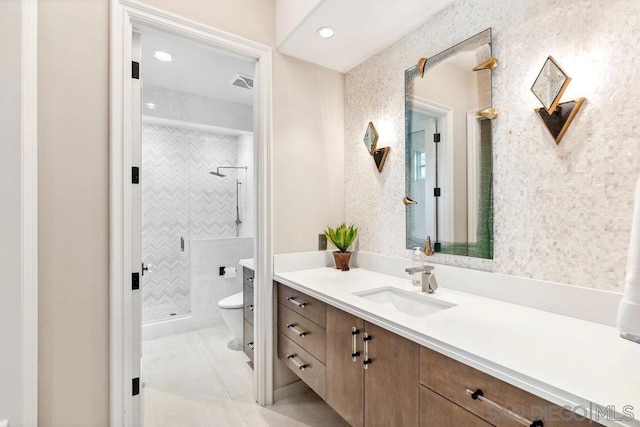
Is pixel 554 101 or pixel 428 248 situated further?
pixel 428 248

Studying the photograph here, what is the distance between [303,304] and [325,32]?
1628 mm

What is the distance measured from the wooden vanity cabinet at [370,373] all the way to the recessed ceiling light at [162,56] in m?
2.42

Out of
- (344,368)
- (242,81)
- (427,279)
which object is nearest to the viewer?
(344,368)

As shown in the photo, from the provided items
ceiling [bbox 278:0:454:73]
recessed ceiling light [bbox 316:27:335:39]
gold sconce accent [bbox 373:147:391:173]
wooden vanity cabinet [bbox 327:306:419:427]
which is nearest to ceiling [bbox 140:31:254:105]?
ceiling [bbox 278:0:454:73]

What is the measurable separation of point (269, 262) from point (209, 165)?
2187 mm

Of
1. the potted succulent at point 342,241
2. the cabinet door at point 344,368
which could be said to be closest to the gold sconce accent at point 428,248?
the potted succulent at point 342,241

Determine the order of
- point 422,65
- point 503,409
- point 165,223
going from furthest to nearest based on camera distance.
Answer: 1. point 165,223
2. point 422,65
3. point 503,409

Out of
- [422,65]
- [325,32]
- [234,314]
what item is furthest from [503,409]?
[234,314]

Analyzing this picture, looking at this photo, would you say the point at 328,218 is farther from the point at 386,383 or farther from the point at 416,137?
the point at 386,383

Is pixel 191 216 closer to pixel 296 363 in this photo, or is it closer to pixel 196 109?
pixel 196 109

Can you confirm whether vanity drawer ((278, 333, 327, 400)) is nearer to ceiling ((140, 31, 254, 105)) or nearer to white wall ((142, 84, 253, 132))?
ceiling ((140, 31, 254, 105))

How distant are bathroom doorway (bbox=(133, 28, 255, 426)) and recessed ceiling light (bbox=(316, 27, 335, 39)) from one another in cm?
93

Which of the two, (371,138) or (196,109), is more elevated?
(196,109)

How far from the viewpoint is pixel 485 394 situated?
0.85 metres
